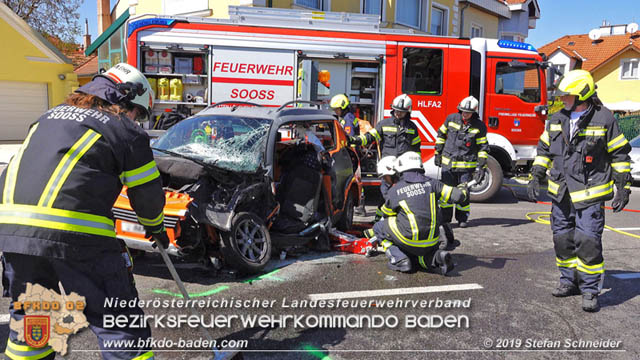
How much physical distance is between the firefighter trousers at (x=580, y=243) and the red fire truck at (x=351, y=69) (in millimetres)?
4640

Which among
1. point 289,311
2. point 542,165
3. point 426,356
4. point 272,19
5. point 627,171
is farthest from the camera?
point 272,19

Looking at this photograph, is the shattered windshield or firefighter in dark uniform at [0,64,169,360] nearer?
firefighter in dark uniform at [0,64,169,360]

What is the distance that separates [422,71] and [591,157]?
564 centimetres

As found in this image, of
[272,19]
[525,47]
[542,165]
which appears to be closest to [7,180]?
[542,165]

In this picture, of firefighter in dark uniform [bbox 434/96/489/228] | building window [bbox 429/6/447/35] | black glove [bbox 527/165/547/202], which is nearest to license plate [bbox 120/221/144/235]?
black glove [bbox 527/165/547/202]

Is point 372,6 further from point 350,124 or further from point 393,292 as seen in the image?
point 393,292

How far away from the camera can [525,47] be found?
9.95 metres

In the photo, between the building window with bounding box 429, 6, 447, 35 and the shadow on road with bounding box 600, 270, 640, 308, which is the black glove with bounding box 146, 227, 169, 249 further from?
the building window with bounding box 429, 6, 447, 35

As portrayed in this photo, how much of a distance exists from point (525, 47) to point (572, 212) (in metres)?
6.54

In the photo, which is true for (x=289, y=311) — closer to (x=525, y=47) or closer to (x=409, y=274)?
(x=409, y=274)

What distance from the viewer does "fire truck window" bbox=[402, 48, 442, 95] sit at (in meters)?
9.53

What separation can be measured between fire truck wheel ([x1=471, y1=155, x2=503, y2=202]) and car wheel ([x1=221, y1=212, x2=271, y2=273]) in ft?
19.7

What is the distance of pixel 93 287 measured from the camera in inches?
88.7

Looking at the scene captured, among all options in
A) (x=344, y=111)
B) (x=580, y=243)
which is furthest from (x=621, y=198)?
(x=344, y=111)
